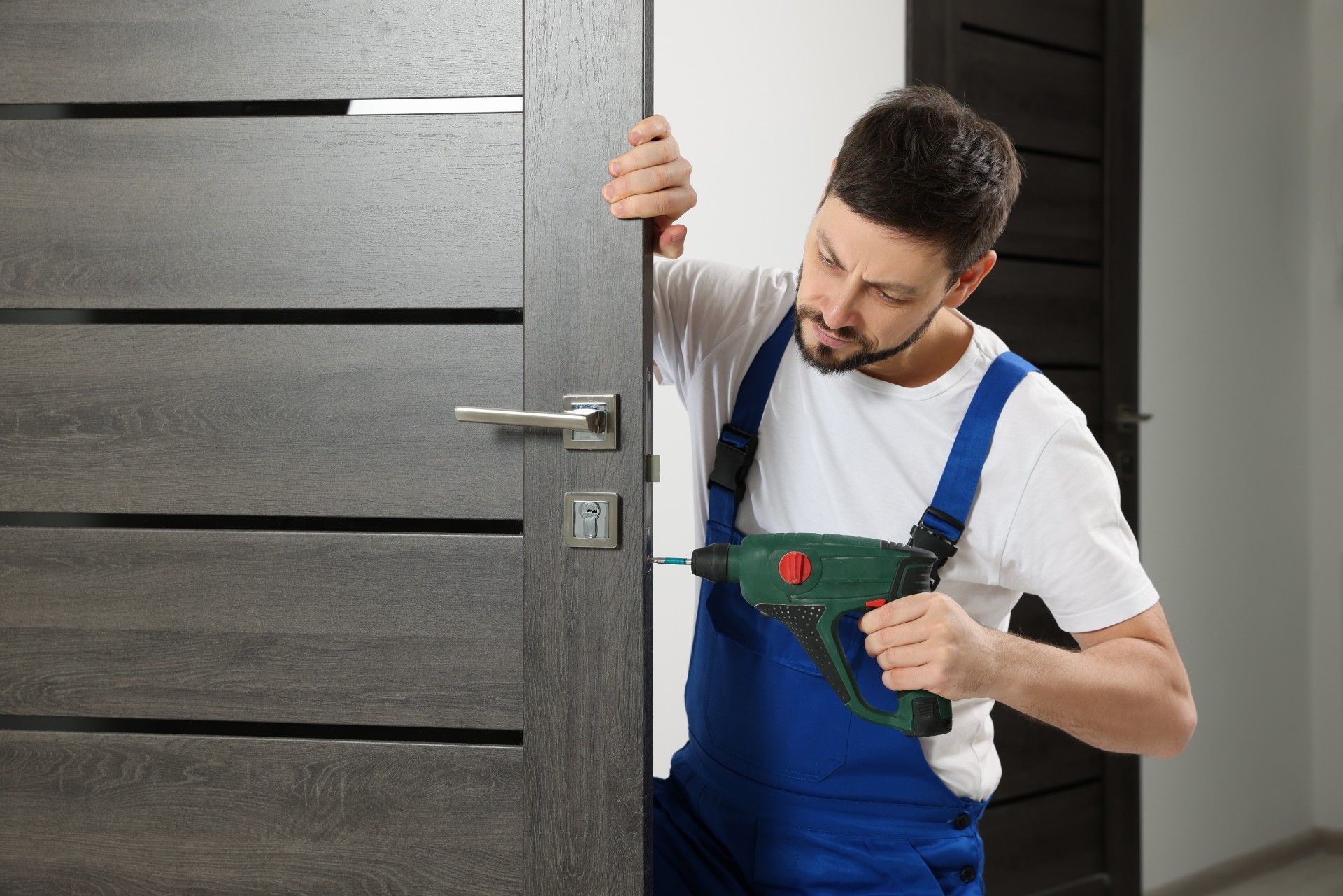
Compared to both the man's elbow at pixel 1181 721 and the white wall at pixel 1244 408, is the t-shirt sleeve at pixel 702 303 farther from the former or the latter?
the white wall at pixel 1244 408

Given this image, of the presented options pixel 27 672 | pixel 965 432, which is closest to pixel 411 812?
pixel 27 672

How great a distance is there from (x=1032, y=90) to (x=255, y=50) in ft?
5.77

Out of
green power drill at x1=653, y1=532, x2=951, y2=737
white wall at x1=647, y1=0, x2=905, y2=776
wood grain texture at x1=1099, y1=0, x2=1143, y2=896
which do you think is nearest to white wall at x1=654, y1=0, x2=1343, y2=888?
wood grain texture at x1=1099, y1=0, x2=1143, y2=896

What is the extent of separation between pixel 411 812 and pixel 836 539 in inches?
23.2

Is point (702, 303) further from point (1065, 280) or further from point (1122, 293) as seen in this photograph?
point (1122, 293)

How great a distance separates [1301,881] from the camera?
321 centimetres

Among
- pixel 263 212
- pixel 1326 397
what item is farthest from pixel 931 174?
pixel 1326 397

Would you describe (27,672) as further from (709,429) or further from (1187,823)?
(1187,823)

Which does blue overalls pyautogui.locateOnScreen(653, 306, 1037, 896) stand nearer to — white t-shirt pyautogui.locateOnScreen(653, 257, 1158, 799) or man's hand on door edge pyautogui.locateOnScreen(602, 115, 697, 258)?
white t-shirt pyautogui.locateOnScreen(653, 257, 1158, 799)

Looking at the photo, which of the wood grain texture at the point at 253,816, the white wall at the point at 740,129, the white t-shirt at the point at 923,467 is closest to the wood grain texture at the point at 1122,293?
the white wall at the point at 740,129

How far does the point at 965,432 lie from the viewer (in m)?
1.32

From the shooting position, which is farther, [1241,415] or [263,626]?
[1241,415]

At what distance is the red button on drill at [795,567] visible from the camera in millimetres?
1182

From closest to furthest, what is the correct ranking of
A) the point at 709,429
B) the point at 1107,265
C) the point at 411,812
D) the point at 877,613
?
the point at 877,613
the point at 411,812
the point at 709,429
the point at 1107,265
